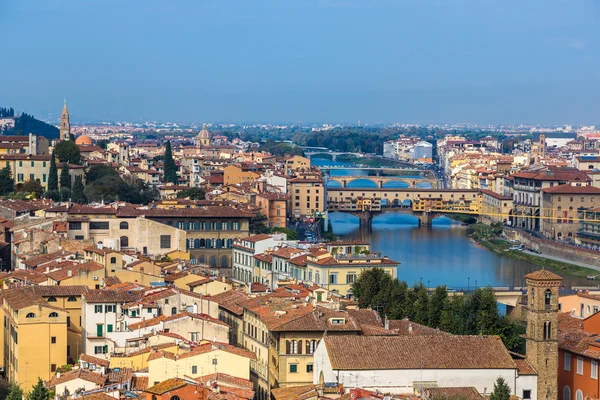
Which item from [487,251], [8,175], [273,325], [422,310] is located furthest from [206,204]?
[273,325]

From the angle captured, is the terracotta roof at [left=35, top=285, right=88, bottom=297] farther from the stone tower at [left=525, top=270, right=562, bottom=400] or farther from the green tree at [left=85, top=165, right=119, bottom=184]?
the green tree at [left=85, top=165, right=119, bottom=184]

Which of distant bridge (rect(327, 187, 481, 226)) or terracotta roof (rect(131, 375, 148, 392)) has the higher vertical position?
terracotta roof (rect(131, 375, 148, 392))

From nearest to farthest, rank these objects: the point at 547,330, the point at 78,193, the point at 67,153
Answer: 1. the point at 547,330
2. the point at 78,193
3. the point at 67,153

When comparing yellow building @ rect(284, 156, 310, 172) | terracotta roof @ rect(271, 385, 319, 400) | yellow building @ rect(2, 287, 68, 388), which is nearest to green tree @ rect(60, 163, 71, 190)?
yellow building @ rect(2, 287, 68, 388)

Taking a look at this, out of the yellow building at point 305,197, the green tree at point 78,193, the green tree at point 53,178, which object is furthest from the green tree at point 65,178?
the yellow building at point 305,197

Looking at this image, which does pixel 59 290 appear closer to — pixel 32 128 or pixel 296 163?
pixel 296 163

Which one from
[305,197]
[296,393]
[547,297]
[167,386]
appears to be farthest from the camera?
[305,197]

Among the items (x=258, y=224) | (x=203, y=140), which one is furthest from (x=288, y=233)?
(x=203, y=140)

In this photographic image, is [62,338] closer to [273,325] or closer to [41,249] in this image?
[273,325]
